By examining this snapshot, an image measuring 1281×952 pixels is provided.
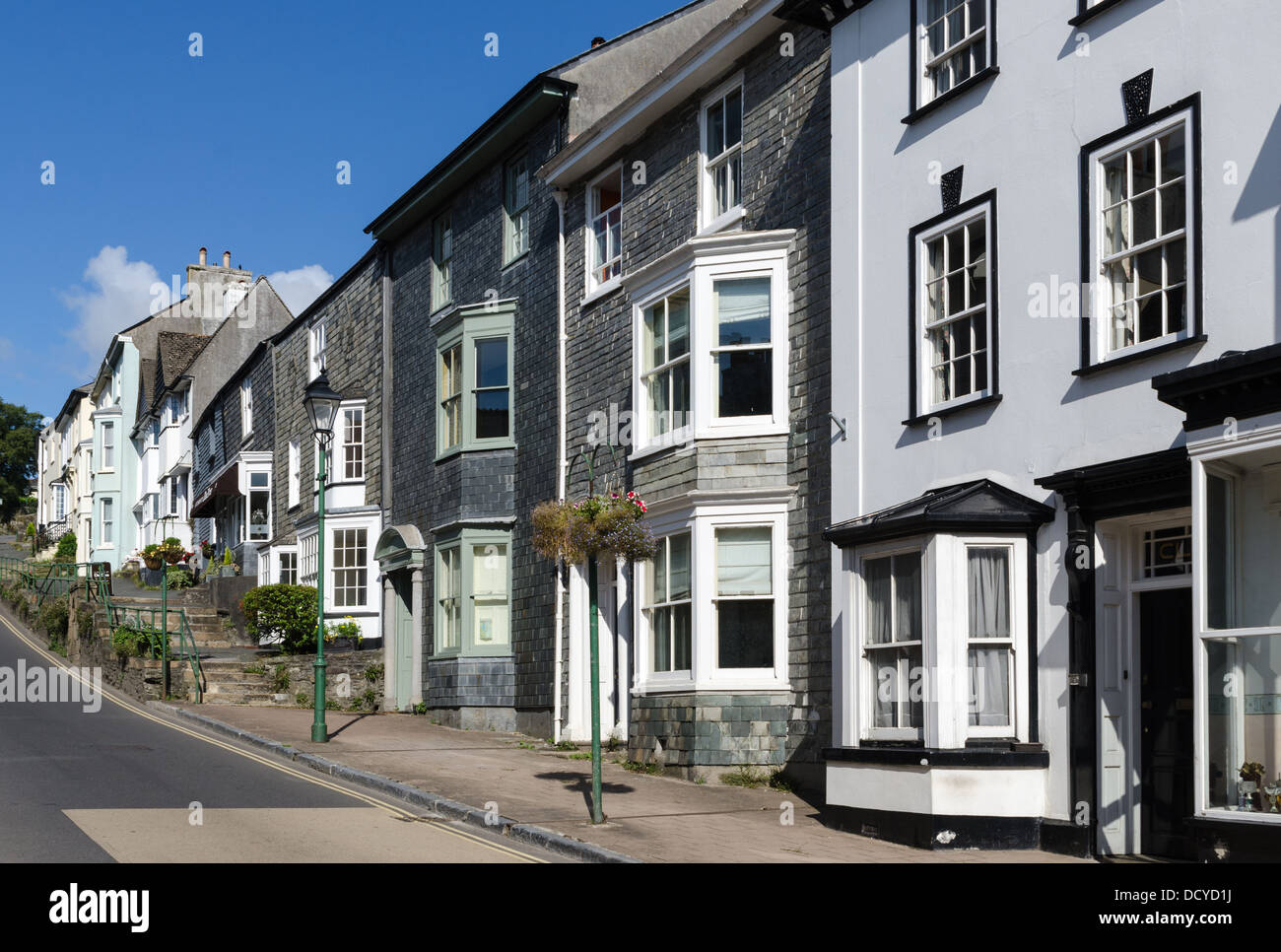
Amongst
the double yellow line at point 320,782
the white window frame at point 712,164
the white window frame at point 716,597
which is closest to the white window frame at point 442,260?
the white window frame at point 712,164

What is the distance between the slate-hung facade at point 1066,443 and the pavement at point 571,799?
86 centimetres

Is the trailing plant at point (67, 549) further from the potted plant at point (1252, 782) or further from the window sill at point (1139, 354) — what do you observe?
the potted plant at point (1252, 782)

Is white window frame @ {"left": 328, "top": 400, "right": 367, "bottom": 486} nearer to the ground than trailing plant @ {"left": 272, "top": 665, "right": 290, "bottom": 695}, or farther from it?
farther from it

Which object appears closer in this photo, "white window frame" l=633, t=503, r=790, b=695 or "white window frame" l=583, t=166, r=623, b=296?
"white window frame" l=633, t=503, r=790, b=695

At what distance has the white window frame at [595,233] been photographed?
2088cm

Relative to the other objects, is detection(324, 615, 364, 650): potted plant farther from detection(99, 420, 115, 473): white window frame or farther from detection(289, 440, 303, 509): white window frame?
detection(99, 420, 115, 473): white window frame

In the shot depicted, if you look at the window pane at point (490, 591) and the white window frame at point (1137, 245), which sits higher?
the white window frame at point (1137, 245)

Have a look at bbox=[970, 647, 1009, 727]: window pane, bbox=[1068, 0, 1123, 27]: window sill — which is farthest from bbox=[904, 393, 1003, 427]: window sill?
bbox=[1068, 0, 1123, 27]: window sill

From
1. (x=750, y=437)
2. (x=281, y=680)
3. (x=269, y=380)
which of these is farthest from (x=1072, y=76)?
(x=269, y=380)

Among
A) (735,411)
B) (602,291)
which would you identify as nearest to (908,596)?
(735,411)

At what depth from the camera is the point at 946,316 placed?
1401 centimetres

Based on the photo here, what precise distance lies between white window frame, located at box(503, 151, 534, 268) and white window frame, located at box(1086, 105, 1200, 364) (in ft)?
42.6

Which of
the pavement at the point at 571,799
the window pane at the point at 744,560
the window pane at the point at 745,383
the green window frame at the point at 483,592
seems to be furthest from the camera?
the green window frame at the point at 483,592

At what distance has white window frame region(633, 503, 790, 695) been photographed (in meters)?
16.3
